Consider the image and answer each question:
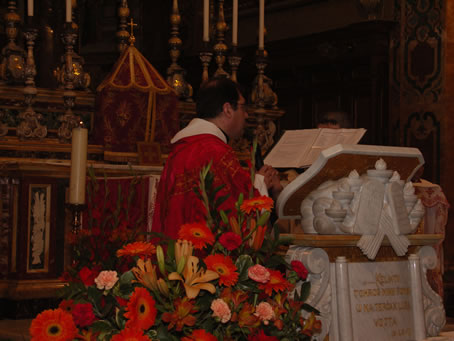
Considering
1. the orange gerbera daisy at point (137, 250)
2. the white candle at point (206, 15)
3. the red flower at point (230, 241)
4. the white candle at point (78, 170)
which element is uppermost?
the white candle at point (206, 15)

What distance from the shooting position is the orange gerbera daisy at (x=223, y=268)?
2.55 metres

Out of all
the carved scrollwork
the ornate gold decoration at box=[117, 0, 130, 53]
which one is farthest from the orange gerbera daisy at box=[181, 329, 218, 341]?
the ornate gold decoration at box=[117, 0, 130, 53]

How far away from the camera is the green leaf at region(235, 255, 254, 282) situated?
2662 mm

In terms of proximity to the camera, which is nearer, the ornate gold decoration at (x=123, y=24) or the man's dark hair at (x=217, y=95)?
the man's dark hair at (x=217, y=95)

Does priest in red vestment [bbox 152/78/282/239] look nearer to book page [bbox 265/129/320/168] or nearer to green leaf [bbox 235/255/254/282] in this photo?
book page [bbox 265/129/320/168]

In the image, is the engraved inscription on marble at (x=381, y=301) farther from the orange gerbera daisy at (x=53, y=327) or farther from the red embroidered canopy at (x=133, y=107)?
the red embroidered canopy at (x=133, y=107)

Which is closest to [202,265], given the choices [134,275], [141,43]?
[134,275]

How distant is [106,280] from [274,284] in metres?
0.50

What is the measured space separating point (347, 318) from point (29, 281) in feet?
8.60

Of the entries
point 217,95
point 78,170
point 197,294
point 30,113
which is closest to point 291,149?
point 217,95

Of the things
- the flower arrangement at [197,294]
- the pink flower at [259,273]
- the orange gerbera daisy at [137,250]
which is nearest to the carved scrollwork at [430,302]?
the flower arrangement at [197,294]

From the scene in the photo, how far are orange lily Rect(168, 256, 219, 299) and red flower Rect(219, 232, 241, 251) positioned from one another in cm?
11

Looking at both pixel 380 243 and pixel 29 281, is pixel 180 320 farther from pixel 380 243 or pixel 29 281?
pixel 29 281

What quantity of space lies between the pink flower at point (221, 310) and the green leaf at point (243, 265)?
179mm
